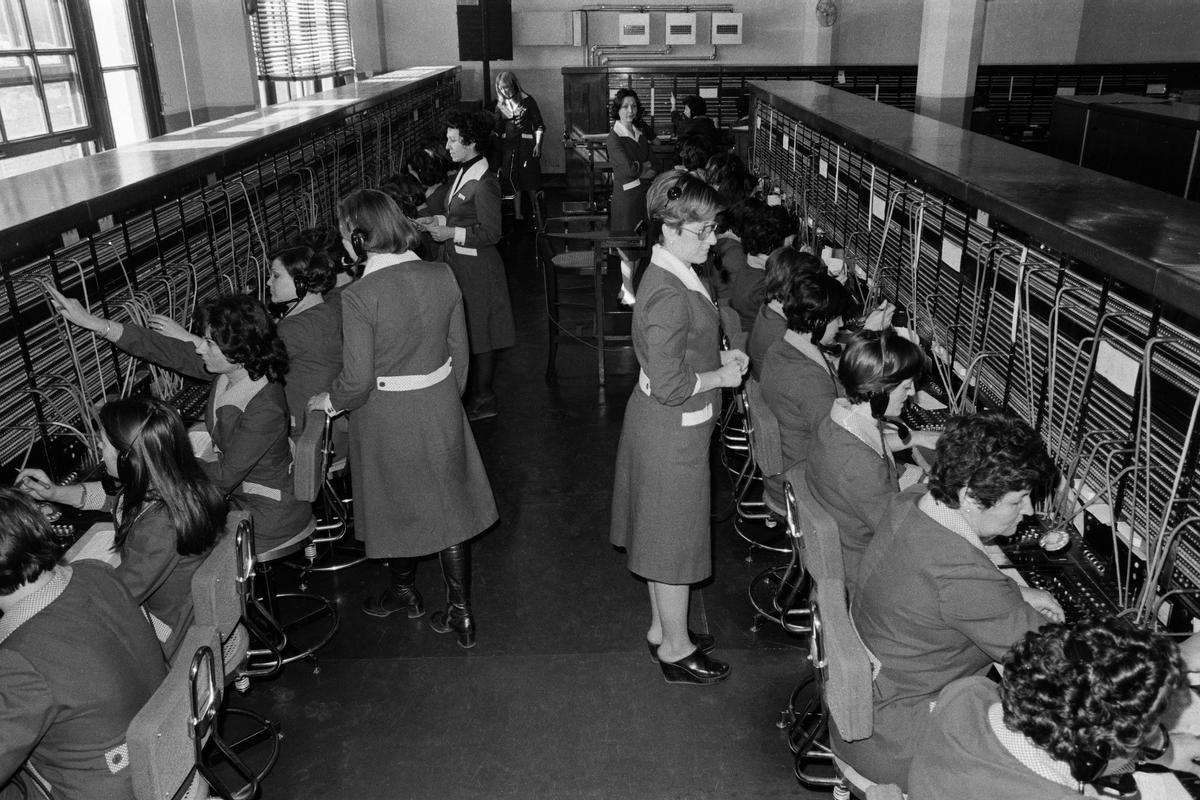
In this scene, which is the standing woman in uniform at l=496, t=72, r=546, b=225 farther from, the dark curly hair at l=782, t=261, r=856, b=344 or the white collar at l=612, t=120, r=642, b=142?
the dark curly hair at l=782, t=261, r=856, b=344

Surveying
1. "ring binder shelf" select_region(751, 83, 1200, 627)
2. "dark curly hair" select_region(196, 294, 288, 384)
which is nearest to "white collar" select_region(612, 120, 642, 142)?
"ring binder shelf" select_region(751, 83, 1200, 627)

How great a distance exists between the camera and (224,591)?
7.47 ft

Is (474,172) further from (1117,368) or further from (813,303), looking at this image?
(1117,368)

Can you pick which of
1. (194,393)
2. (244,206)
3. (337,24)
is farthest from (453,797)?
(337,24)

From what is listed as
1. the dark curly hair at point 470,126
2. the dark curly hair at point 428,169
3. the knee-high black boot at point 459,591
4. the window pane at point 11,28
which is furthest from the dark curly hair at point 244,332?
the window pane at point 11,28

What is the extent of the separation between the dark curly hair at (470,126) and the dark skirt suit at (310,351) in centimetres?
136

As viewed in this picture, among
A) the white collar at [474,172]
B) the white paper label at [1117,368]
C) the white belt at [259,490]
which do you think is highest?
the white collar at [474,172]

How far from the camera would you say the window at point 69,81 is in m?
5.02

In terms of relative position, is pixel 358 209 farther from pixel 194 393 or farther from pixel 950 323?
pixel 950 323

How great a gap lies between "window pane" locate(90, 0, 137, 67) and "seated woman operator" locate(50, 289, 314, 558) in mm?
3982

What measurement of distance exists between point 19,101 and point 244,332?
3432 mm

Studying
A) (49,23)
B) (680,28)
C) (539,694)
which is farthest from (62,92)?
(680,28)

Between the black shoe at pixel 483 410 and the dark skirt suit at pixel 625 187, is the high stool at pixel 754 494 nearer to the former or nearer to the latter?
the black shoe at pixel 483 410

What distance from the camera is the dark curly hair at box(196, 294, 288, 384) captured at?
2791 millimetres
